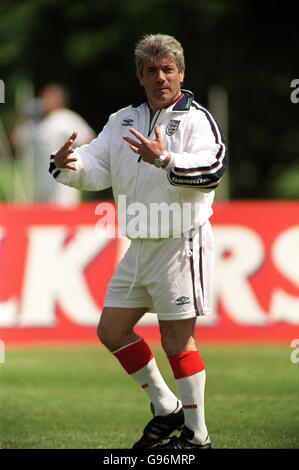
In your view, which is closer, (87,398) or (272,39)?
(87,398)

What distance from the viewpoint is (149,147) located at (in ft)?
16.9

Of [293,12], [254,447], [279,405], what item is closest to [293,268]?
[279,405]

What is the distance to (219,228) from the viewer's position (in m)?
10.1

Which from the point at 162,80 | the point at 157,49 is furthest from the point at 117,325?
the point at 157,49

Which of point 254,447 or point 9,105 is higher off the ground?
point 9,105

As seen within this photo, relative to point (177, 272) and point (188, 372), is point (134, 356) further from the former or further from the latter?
point (177, 272)

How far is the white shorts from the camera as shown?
5.44 metres

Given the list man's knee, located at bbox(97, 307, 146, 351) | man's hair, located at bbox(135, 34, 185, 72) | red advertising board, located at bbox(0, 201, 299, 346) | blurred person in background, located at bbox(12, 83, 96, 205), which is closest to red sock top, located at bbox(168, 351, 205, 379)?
man's knee, located at bbox(97, 307, 146, 351)

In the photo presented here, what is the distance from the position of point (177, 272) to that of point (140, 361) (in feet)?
2.24

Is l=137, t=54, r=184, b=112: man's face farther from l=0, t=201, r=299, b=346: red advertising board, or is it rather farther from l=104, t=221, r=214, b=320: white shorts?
l=0, t=201, r=299, b=346: red advertising board

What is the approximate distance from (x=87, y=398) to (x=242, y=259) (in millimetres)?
3205

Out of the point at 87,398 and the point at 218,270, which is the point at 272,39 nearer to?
the point at 218,270

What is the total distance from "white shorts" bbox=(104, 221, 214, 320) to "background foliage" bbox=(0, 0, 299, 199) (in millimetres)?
17807

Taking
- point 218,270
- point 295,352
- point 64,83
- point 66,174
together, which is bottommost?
point 295,352
